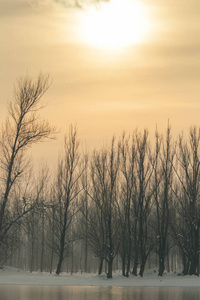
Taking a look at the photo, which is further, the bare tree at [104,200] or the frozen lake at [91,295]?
the bare tree at [104,200]

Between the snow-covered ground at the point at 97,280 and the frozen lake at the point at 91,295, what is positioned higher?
the snow-covered ground at the point at 97,280

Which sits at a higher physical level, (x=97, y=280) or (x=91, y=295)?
(x=97, y=280)

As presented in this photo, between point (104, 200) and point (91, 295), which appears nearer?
point (91, 295)

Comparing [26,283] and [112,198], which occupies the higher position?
[112,198]

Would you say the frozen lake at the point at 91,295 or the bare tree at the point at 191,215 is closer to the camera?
the frozen lake at the point at 91,295

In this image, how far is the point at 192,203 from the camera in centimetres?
3181

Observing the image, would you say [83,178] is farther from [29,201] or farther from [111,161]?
[29,201]

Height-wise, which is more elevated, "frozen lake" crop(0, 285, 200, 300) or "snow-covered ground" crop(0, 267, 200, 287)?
"snow-covered ground" crop(0, 267, 200, 287)

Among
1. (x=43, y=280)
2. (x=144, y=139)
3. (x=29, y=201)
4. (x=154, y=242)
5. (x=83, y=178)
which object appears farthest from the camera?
(x=83, y=178)

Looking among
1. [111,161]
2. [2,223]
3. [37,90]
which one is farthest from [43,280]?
[37,90]

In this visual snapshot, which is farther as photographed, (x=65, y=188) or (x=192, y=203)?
(x=65, y=188)

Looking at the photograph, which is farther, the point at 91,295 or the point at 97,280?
the point at 97,280

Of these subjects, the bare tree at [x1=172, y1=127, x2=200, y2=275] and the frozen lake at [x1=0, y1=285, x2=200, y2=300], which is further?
the bare tree at [x1=172, y1=127, x2=200, y2=275]

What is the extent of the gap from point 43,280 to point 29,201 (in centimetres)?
553
